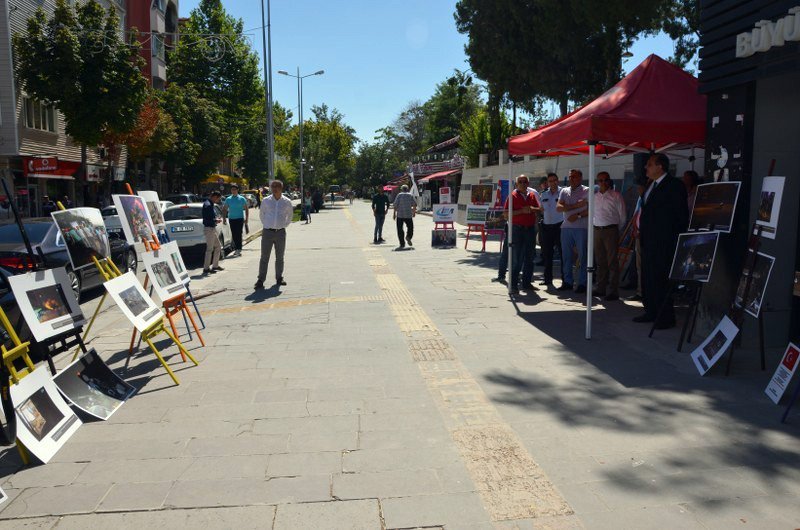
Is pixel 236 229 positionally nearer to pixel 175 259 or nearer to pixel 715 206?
pixel 175 259

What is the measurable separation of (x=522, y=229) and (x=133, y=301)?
6.31 metres

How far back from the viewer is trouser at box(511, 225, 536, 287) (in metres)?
10.3

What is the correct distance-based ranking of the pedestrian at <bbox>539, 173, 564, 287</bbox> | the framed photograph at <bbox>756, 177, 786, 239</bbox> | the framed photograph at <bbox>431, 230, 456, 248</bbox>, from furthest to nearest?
the framed photograph at <bbox>431, 230, 456, 248</bbox> → the pedestrian at <bbox>539, 173, 564, 287</bbox> → the framed photograph at <bbox>756, 177, 786, 239</bbox>

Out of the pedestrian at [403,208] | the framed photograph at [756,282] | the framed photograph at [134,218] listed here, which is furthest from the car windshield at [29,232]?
the pedestrian at [403,208]

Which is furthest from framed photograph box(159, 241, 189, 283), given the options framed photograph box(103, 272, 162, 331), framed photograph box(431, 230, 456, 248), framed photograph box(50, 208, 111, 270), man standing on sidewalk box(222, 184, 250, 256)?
framed photograph box(431, 230, 456, 248)

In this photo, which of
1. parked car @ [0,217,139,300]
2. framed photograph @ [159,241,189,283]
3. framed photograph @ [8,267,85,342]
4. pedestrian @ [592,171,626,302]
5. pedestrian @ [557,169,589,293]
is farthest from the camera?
pedestrian @ [557,169,589,293]

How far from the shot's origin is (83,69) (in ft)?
79.7

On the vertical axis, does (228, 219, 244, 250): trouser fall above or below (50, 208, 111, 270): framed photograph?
below

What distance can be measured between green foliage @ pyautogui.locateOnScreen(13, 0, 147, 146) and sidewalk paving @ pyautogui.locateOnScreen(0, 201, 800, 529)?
19735 millimetres

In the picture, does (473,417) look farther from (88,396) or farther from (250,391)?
(88,396)

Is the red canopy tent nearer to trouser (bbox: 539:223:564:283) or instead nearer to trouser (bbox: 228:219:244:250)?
trouser (bbox: 539:223:564:283)

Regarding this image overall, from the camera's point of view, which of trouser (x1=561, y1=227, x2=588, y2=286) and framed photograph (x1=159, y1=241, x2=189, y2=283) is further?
trouser (x1=561, y1=227, x2=588, y2=286)

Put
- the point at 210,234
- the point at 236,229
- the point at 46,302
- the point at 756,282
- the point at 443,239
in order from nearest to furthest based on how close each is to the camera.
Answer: the point at 46,302, the point at 756,282, the point at 210,234, the point at 236,229, the point at 443,239

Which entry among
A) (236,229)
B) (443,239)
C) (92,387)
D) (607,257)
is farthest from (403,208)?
(92,387)
